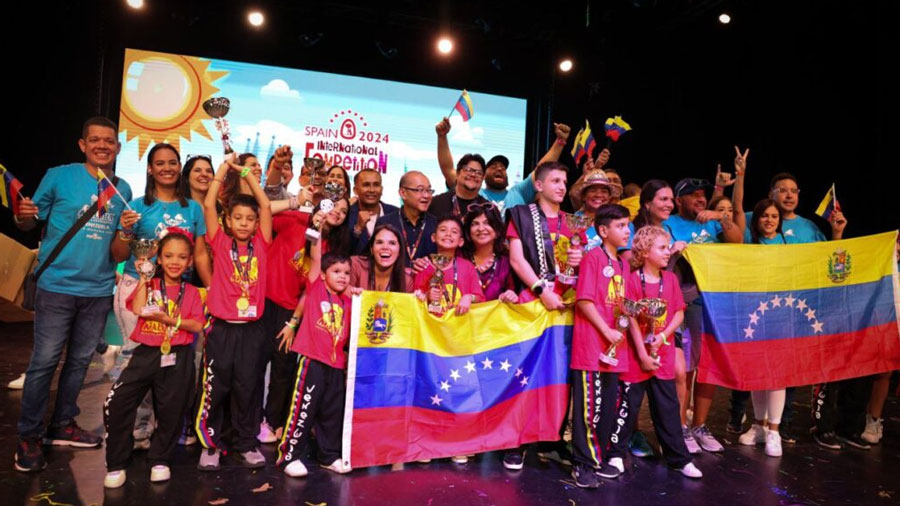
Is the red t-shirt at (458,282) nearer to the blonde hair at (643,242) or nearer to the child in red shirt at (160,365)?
the blonde hair at (643,242)

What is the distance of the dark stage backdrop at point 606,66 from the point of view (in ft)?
24.3

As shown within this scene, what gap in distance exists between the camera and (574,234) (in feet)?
13.4

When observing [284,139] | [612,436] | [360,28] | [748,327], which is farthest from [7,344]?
[748,327]

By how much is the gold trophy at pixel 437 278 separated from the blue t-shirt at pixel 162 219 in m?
1.56

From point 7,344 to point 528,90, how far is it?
8.21 metres

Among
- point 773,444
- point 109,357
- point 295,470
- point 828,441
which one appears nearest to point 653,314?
point 773,444

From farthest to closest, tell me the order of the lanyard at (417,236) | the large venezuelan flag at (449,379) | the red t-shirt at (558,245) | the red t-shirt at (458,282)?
the lanyard at (417,236), the red t-shirt at (558,245), the red t-shirt at (458,282), the large venezuelan flag at (449,379)

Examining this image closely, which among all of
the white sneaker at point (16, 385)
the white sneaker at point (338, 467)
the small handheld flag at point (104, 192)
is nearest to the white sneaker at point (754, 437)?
the white sneaker at point (338, 467)

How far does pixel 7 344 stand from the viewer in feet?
24.6

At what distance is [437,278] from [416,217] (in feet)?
2.74

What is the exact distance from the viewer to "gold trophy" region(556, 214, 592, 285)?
157 inches

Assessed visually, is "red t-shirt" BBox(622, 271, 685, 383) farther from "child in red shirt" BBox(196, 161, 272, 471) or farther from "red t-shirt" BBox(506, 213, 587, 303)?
"child in red shirt" BBox(196, 161, 272, 471)

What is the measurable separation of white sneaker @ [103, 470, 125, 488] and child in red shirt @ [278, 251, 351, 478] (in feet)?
2.69

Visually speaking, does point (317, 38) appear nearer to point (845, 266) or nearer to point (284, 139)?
point (284, 139)
